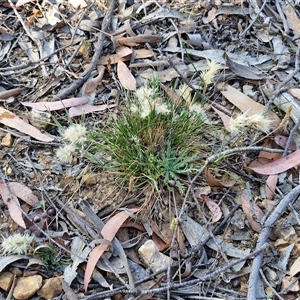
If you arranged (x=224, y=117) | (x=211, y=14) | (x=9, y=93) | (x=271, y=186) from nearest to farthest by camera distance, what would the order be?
(x=271, y=186) → (x=224, y=117) → (x=9, y=93) → (x=211, y=14)

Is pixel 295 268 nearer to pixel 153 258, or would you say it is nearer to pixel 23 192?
pixel 153 258

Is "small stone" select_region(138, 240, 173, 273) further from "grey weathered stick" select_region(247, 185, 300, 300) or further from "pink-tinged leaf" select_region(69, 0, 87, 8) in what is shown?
"pink-tinged leaf" select_region(69, 0, 87, 8)

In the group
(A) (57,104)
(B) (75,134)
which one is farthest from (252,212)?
(A) (57,104)

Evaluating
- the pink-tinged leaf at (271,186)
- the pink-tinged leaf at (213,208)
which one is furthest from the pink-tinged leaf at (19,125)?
the pink-tinged leaf at (271,186)

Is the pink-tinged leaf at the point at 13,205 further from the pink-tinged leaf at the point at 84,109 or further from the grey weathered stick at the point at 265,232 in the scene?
the grey weathered stick at the point at 265,232

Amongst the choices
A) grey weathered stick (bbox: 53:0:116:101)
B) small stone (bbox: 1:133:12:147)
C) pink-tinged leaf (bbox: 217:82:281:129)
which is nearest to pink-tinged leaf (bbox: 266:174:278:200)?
pink-tinged leaf (bbox: 217:82:281:129)

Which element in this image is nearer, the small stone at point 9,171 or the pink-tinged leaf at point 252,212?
the pink-tinged leaf at point 252,212
